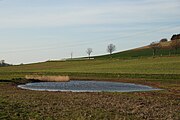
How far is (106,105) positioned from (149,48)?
14512 centimetres

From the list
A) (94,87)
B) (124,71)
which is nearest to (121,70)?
(124,71)

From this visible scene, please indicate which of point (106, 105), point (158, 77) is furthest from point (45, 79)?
point (106, 105)

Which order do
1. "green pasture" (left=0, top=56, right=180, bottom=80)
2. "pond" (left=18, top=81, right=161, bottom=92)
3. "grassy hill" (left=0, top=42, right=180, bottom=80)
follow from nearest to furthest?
"pond" (left=18, top=81, right=161, bottom=92) < "green pasture" (left=0, top=56, right=180, bottom=80) < "grassy hill" (left=0, top=42, right=180, bottom=80)

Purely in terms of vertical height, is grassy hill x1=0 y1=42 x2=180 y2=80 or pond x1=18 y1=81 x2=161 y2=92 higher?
grassy hill x1=0 y1=42 x2=180 y2=80

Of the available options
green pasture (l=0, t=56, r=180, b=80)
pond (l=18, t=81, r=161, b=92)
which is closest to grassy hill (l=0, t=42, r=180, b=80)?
green pasture (l=0, t=56, r=180, b=80)

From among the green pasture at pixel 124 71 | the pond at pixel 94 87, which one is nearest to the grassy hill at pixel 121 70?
the green pasture at pixel 124 71

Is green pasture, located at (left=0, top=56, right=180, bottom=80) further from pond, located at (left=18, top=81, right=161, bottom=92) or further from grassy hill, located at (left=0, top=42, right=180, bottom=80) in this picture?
pond, located at (left=18, top=81, right=161, bottom=92)

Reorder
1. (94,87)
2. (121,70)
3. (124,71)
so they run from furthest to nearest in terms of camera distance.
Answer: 1. (121,70)
2. (124,71)
3. (94,87)

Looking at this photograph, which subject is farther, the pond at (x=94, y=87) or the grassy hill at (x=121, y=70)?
the grassy hill at (x=121, y=70)

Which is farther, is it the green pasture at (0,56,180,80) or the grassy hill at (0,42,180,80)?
the grassy hill at (0,42,180,80)

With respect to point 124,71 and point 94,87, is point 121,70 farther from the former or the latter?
point 94,87

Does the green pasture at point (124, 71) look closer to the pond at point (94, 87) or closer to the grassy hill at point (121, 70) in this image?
the grassy hill at point (121, 70)

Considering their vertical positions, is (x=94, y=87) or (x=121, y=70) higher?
(x=121, y=70)

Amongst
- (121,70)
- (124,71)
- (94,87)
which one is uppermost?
(121,70)
